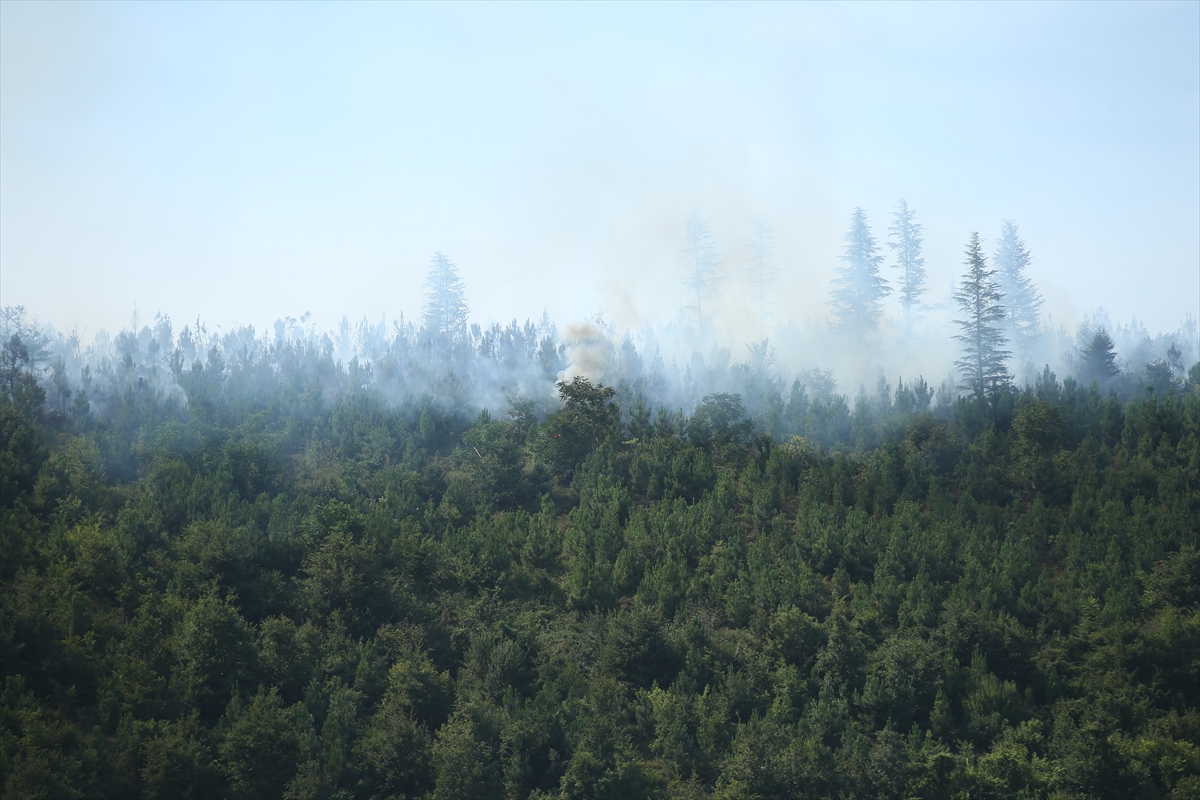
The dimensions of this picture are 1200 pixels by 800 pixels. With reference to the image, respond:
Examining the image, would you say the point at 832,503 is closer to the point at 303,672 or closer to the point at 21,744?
the point at 303,672

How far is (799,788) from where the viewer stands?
1221 inches

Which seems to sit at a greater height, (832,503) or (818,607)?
(832,503)

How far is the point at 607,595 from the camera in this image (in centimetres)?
4131

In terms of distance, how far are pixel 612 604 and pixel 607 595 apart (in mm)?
443

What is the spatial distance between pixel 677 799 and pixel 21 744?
20.2 meters

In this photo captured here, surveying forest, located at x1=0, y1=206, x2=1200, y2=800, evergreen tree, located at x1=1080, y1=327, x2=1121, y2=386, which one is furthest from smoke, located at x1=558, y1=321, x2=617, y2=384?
evergreen tree, located at x1=1080, y1=327, x2=1121, y2=386

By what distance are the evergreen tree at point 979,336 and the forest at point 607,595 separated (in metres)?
0.26

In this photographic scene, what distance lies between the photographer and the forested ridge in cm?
3169

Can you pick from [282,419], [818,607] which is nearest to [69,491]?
[282,419]

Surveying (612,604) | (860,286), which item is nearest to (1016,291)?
(860,286)

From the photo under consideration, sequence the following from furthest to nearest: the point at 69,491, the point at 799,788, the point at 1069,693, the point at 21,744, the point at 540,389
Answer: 1. the point at 540,389
2. the point at 69,491
3. the point at 1069,693
4. the point at 799,788
5. the point at 21,744

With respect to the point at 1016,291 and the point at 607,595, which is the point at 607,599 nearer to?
the point at 607,595

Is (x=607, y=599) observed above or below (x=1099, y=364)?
below

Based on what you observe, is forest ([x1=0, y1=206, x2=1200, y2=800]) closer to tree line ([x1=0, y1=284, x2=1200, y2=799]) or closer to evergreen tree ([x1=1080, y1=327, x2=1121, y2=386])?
tree line ([x1=0, y1=284, x2=1200, y2=799])
